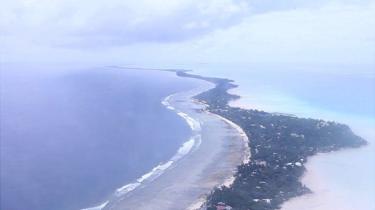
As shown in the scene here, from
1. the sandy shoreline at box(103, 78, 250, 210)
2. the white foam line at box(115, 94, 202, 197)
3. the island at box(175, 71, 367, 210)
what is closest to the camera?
the island at box(175, 71, 367, 210)

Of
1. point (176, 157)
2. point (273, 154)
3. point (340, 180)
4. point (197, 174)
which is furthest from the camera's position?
point (176, 157)

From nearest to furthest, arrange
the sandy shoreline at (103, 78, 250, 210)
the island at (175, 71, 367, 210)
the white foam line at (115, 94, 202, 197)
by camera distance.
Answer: the island at (175, 71, 367, 210), the sandy shoreline at (103, 78, 250, 210), the white foam line at (115, 94, 202, 197)

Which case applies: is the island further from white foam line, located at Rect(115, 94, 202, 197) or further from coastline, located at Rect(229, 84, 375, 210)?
white foam line, located at Rect(115, 94, 202, 197)

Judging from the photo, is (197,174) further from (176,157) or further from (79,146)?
(79,146)

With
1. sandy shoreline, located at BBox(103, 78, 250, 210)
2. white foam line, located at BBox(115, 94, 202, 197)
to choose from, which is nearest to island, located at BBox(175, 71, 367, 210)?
sandy shoreline, located at BBox(103, 78, 250, 210)

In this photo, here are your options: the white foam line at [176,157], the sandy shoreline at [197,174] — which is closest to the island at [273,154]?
the sandy shoreline at [197,174]

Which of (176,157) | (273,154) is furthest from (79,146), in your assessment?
A: (273,154)

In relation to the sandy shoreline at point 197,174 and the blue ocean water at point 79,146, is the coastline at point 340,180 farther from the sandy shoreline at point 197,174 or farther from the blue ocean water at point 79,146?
the blue ocean water at point 79,146
